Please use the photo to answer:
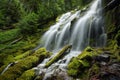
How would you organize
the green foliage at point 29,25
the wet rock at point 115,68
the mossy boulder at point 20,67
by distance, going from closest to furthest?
the wet rock at point 115,68 → the mossy boulder at point 20,67 → the green foliage at point 29,25

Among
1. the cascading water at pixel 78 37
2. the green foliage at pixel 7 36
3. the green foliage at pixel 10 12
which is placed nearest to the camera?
the cascading water at pixel 78 37

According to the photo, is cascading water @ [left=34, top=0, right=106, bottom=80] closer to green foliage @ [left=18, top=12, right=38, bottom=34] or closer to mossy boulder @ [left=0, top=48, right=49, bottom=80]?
mossy boulder @ [left=0, top=48, right=49, bottom=80]

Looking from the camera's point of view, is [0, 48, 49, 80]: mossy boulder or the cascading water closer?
[0, 48, 49, 80]: mossy boulder

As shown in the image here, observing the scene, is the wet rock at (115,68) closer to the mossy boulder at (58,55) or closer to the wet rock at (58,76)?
the wet rock at (58,76)

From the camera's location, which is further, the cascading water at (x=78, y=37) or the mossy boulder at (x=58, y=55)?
the cascading water at (x=78, y=37)

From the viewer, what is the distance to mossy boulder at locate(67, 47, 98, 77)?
30.7ft

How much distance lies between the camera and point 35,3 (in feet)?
93.1

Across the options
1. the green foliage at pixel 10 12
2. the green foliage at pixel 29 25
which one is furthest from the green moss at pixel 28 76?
the green foliage at pixel 10 12

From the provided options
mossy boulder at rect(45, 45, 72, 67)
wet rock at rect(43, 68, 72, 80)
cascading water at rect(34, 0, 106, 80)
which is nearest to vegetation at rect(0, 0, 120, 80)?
mossy boulder at rect(45, 45, 72, 67)

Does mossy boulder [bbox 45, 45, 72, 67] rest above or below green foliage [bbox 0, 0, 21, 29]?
below

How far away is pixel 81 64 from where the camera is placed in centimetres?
959

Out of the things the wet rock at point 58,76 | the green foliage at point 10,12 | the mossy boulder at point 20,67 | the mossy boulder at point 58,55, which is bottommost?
the mossy boulder at point 20,67

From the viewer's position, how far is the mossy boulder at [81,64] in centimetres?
937

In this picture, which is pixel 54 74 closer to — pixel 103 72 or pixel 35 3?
pixel 103 72
